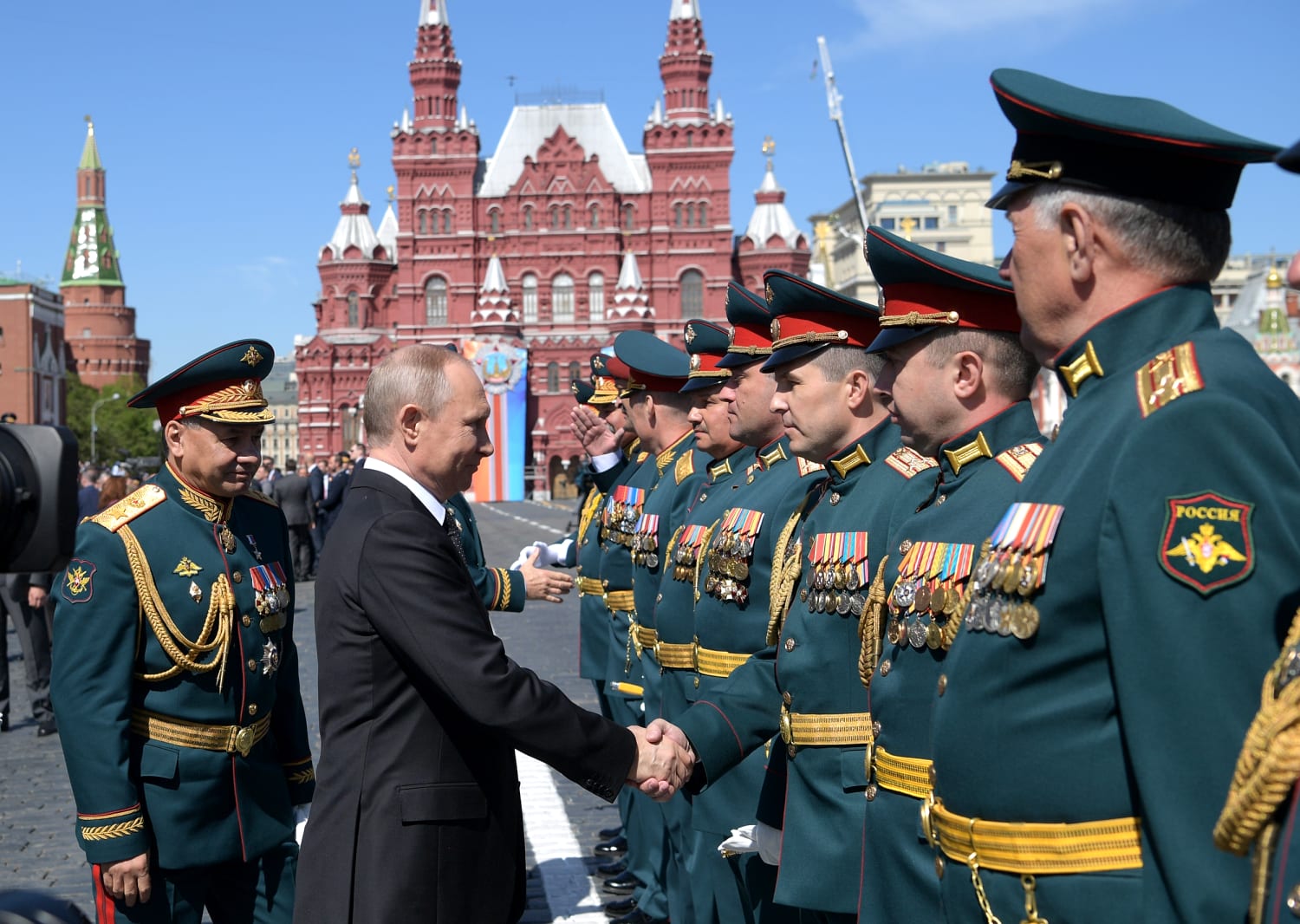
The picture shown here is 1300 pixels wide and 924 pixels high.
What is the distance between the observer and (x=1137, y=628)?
2014 mm

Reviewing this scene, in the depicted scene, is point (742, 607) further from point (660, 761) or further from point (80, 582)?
point (80, 582)

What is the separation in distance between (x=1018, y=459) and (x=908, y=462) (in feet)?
2.35

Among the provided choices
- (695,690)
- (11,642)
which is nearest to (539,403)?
(11,642)

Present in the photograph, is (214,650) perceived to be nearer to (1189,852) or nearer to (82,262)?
(1189,852)

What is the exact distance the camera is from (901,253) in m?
3.44

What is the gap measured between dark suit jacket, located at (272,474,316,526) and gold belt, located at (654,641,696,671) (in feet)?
58.3

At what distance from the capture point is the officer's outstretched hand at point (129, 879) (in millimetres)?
3922

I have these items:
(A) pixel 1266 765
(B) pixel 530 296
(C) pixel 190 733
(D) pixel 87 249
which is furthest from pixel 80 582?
(D) pixel 87 249

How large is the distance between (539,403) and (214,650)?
64.6 m

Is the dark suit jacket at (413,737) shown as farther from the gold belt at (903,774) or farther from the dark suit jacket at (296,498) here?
the dark suit jacket at (296,498)

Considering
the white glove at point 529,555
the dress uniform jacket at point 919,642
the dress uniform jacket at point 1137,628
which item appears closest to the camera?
the dress uniform jacket at point 1137,628

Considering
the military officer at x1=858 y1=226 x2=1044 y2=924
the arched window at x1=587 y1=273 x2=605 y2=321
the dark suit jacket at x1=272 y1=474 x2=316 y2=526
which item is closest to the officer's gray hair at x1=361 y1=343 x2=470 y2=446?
the military officer at x1=858 y1=226 x2=1044 y2=924

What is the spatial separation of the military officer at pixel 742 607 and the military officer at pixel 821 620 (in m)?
0.26

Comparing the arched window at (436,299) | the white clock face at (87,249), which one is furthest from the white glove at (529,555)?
the white clock face at (87,249)
